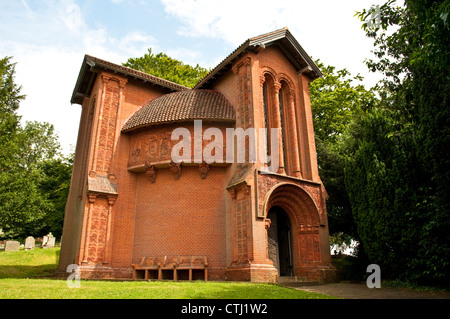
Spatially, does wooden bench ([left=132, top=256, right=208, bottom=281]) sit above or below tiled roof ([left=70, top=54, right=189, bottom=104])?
below

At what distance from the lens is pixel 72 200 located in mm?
18578

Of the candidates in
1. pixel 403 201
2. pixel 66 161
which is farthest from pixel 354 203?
pixel 66 161

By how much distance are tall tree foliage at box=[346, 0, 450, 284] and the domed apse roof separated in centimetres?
642

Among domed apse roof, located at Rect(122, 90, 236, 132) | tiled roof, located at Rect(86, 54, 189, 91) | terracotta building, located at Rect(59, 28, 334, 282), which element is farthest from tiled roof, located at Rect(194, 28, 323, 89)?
tiled roof, located at Rect(86, 54, 189, 91)

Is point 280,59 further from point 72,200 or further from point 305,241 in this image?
point 72,200

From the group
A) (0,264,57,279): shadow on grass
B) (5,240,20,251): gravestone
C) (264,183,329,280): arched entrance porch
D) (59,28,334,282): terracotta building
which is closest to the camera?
(59,28,334,282): terracotta building

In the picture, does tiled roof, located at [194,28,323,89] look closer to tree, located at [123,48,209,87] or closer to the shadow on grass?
tree, located at [123,48,209,87]

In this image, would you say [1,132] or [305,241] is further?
[1,132]

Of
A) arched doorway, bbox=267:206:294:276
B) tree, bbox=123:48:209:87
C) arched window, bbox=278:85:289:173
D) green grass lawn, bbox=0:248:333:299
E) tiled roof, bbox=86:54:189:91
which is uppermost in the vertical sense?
tree, bbox=123:48:209:87

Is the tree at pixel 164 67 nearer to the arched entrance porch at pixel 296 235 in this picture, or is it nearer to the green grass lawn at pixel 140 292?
the arched entrance porch at pixel 296 235

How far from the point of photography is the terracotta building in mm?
14359

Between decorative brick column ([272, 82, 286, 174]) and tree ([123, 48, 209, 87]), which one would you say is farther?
tree ([123, 48, 209, 87])

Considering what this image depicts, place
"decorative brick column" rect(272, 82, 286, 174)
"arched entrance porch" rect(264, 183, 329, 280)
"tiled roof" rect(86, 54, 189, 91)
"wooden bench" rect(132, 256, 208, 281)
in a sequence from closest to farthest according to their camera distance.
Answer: "wooden bench" rect(132, 256, 208, 281), "arched entrance porch" rect(264, 183, 329, 280), "decorative brick column" rect(272, 82, 286, 174), "tiled roof" rect(86, 54, 189, 91)
